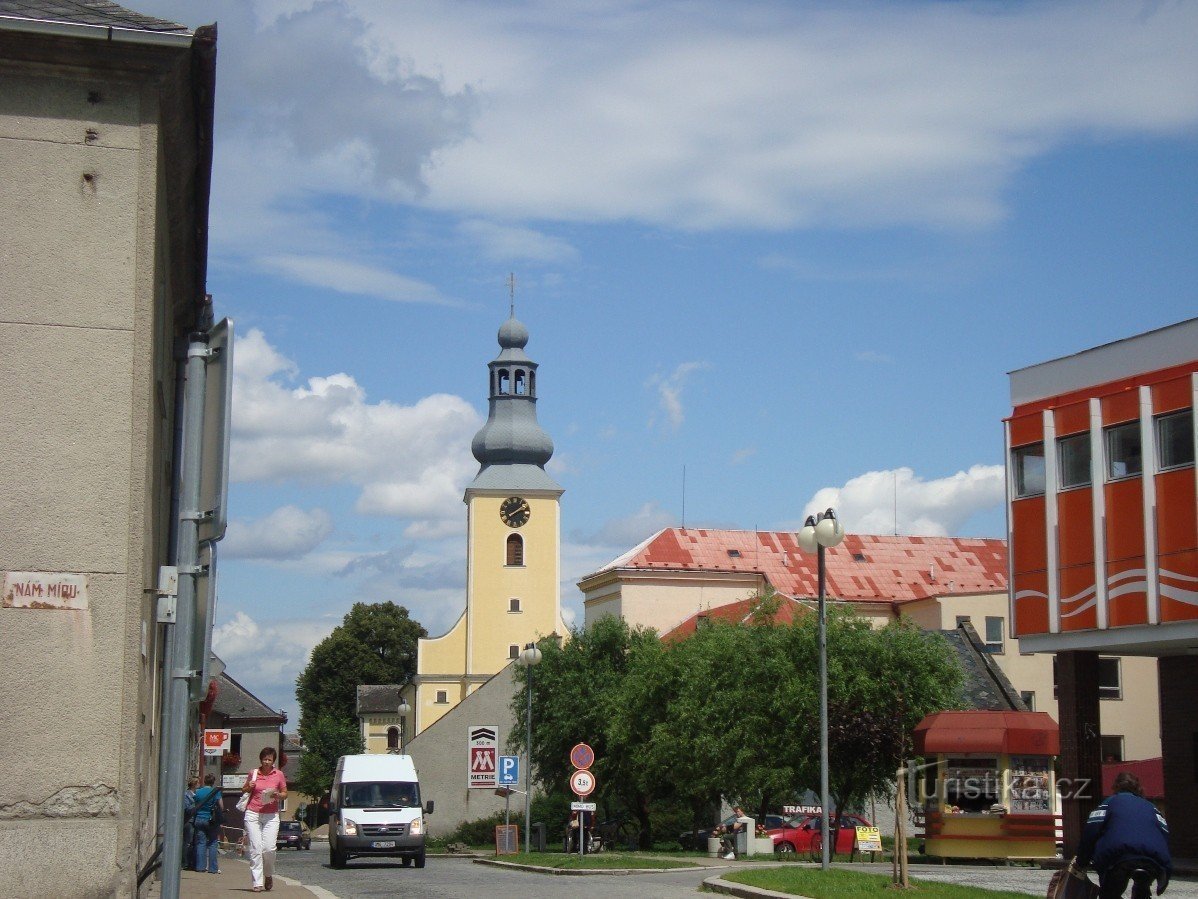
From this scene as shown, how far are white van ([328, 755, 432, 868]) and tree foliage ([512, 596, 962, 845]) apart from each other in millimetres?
10844

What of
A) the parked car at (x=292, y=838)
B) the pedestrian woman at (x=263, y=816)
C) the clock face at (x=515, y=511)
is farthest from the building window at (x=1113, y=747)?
the pedestrian woman at (x=263, y=816)

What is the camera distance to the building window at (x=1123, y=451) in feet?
92.1

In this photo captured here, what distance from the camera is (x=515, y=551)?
9888 centimetres

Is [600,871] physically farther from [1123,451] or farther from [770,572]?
[770,572]

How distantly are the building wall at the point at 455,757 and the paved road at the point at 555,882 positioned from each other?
155 ft

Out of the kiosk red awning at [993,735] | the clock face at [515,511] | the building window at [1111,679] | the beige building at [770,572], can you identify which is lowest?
the kiosk red awning at [993,735]

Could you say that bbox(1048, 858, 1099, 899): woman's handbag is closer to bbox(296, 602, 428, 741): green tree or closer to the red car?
the red car

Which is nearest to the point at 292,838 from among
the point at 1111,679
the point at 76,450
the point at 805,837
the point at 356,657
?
the point at 805,837

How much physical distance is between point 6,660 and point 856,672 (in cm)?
3258

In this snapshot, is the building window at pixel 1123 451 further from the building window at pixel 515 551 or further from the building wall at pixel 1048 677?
the building window at pixel 515 551

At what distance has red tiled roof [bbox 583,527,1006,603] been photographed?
8600 cm

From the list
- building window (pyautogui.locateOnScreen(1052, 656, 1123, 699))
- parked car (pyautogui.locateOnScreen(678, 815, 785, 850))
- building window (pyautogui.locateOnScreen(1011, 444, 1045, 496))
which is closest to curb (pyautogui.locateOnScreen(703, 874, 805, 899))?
building window (pyautogui.locateOnScreen(1011, 444, 1045, 496))

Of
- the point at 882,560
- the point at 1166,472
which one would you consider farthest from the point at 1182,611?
the point at 882,560

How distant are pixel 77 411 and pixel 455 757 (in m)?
67.9
